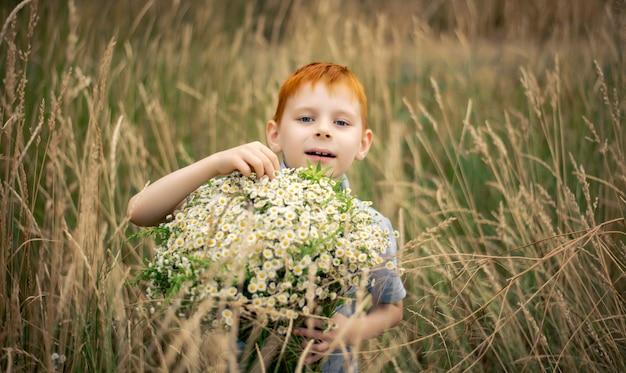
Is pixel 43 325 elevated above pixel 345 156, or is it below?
below

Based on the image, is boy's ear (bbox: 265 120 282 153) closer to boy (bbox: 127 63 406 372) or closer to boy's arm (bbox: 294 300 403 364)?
boy (bbox: 127 63 406 372)

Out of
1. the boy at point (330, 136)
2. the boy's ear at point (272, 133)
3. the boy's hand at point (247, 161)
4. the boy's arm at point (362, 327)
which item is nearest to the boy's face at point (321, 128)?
the boy at point (330, 136)

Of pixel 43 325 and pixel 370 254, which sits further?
pixel 43 325

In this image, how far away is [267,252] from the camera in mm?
1400

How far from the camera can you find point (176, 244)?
58.4 inches

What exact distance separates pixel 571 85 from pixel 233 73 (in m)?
2.48

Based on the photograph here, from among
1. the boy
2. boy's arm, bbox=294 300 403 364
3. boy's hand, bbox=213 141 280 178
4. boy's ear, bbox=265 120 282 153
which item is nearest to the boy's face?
the boy

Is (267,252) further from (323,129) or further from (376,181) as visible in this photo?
(376,181)

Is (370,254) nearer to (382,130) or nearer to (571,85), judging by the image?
(382,130)

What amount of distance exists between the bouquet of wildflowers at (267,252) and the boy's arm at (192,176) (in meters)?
0.06

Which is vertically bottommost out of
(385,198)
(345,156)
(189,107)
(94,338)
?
(94,338)

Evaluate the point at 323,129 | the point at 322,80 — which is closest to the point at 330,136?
the point at 323,129


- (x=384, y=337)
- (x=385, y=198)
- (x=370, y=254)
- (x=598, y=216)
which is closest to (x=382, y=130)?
(x=385, y=198)

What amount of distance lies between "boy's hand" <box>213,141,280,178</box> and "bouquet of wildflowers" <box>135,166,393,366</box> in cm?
4
